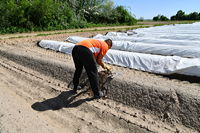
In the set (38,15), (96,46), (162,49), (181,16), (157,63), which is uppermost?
(181,16)

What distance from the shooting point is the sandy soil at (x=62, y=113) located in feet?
9.67

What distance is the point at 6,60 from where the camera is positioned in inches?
276

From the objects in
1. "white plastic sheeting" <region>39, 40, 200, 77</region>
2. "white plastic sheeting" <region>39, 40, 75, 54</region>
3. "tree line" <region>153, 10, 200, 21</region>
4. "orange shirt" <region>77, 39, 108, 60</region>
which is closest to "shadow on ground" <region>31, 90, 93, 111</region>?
"orange shirt" <region>77, 39, 108, 60</region>

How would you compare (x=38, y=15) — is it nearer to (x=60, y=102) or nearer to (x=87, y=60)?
(x=60, y=102)

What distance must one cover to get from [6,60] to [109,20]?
16578mm

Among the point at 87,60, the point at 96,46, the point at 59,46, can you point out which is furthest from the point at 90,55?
the point at 59,46

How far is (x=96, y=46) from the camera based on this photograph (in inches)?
138

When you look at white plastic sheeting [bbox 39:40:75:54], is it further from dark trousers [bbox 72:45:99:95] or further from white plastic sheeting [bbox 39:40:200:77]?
dark trousers [bbox 72:45:99:95]

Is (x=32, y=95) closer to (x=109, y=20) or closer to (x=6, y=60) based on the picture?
(x=6, y=60)

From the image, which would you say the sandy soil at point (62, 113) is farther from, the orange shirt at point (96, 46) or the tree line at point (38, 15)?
the tree line at point (38, 15)

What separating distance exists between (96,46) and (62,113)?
137 centimetres

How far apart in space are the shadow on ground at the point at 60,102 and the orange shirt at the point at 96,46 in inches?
37.8

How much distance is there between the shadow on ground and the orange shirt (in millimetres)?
960

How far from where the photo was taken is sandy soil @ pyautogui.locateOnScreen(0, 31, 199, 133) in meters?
2.95
